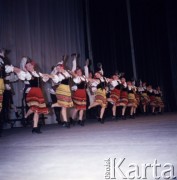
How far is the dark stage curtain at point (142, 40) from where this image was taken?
9035 mm

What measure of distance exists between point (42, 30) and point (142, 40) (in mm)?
4563

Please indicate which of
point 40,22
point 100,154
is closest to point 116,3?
point 40,22

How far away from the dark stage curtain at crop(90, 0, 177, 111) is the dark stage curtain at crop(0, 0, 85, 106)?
0.67 metres

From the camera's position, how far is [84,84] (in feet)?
18.1

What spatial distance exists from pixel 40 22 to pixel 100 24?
2196 mm

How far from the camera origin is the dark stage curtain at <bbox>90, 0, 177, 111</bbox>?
904cm

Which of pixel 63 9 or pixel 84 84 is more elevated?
pixel 63 9

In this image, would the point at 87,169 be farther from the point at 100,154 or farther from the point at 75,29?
the point at 75,29

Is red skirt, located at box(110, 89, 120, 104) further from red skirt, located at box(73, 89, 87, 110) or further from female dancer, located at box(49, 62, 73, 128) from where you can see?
female dancer, located at box(49, 62, 73, 128)

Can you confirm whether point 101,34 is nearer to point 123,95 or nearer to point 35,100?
point 123,95

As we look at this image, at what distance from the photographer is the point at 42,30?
753cm

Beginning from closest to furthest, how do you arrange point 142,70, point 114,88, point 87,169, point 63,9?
point 87,169 → point 114,88 → point 63,9 → point 142,70

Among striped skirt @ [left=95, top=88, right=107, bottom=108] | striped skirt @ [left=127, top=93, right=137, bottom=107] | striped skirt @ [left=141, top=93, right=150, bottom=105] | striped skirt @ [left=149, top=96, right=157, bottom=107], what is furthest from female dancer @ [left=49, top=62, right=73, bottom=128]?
striped skirt @ [left=149, top=96, right=157, bottom=107]

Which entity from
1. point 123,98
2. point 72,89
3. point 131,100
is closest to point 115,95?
point 123,98
